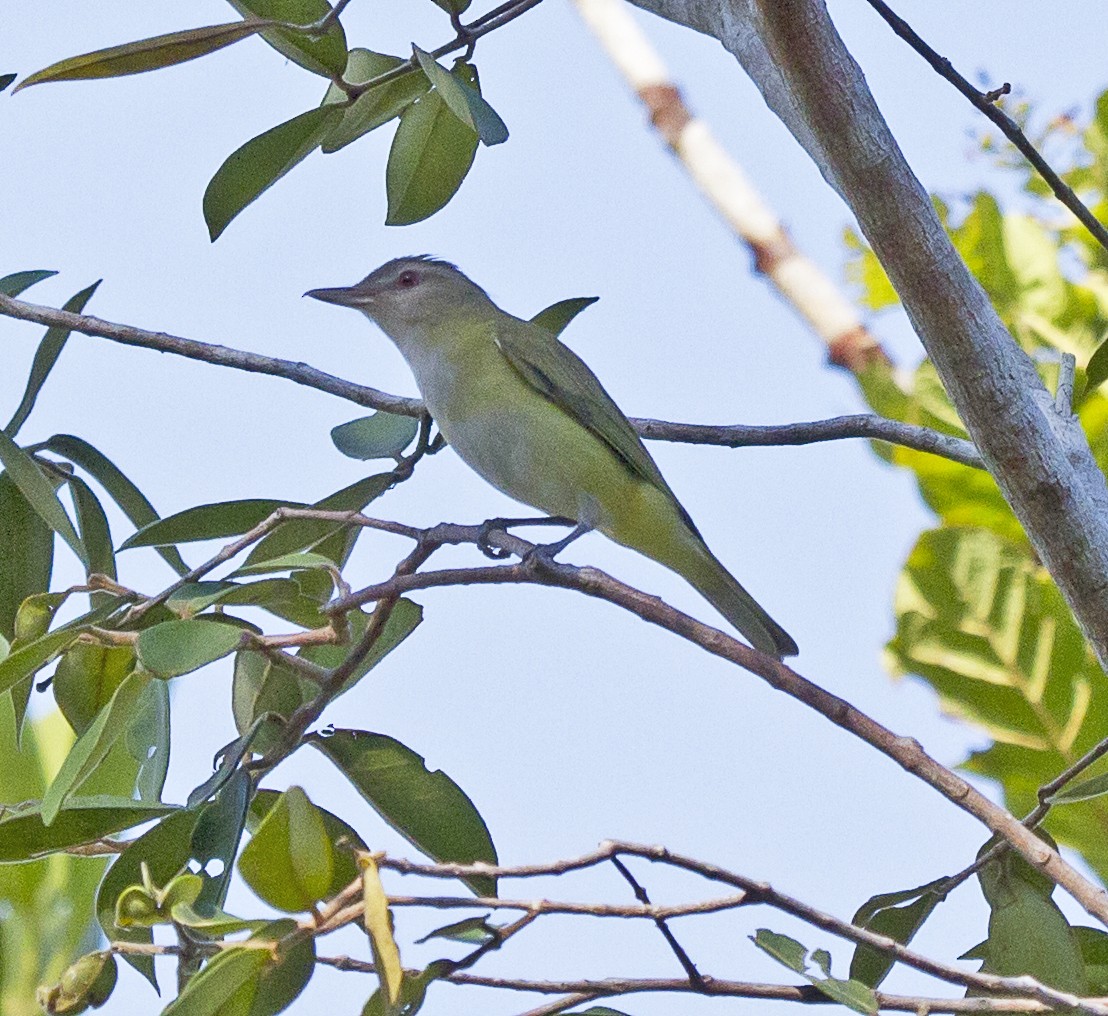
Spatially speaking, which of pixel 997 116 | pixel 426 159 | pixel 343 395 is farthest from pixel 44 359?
pixel 997 116

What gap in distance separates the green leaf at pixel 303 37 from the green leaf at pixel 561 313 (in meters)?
0.92

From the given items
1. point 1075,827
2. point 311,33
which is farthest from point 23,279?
point 1075,827

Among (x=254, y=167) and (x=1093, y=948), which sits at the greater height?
(x=254, y=167)

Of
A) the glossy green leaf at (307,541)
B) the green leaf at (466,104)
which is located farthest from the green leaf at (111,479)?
the green leaf at (466,104)

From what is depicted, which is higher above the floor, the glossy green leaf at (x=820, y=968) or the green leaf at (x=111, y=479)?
the green leaf at (x=111, y=479)

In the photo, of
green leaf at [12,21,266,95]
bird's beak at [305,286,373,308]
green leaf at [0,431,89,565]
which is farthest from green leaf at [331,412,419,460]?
bird's beak at [305,286,373,308]

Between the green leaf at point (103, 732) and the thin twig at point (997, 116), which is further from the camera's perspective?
the thin twig at point (997, 116)

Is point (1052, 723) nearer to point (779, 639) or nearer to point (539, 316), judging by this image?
point (779, 639)

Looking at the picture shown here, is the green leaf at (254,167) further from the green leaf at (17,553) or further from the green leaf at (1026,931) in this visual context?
the green leaf at (1026,931)

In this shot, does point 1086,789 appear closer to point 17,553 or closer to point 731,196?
point 17,553

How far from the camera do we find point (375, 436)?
316 cm

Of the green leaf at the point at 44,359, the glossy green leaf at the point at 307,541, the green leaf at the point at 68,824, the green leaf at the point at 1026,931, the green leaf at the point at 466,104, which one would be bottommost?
the green leaf at the point at 1026,931

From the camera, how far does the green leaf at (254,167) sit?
109 inches

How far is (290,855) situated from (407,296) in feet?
12.1
